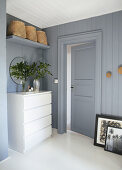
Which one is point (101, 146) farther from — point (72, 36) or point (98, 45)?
point (72, 36)

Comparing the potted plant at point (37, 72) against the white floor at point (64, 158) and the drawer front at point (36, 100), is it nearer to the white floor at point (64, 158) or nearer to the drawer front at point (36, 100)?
the drawer front at point (36, 100)

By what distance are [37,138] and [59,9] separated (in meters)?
2.41

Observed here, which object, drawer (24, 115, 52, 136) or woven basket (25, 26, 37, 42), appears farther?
woven basket (25, 26, 37, 42)

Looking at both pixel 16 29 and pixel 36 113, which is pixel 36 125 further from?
pixel 16 29

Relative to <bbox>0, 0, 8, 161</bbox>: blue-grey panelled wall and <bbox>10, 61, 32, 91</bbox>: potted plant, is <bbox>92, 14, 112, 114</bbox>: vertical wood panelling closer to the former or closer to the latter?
<bbox>10, 61, 32, 91</bbox>: potted plant

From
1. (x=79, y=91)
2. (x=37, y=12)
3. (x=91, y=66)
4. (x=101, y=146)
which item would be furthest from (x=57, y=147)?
(x=37, y=12)

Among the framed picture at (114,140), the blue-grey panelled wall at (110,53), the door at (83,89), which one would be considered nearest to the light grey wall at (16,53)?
the door at (83,89)

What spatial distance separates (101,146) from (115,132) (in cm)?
40

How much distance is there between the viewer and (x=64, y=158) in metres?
2.24

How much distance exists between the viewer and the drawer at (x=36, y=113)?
2.43 metres

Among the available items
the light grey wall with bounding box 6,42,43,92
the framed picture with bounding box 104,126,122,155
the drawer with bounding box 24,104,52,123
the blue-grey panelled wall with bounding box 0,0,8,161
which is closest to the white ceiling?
the blue-grey panelled wall with bounding box 0,0,8,161

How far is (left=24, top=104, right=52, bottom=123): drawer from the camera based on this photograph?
243cm

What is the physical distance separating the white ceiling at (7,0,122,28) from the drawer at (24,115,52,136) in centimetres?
203

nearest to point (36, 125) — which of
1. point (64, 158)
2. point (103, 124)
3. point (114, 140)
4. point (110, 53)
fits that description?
point (64, 158)
